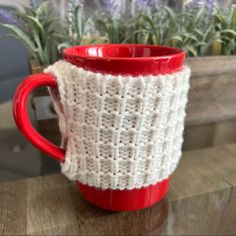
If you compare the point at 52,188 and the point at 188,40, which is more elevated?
the point at 188,40

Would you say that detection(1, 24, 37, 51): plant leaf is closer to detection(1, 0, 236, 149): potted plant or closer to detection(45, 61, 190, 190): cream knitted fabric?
detection(1, 0, 236, 149): potted plant

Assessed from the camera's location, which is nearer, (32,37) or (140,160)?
(140,160)

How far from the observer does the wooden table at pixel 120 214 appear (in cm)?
28

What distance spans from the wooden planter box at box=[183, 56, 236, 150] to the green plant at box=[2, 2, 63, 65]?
0.20 meters

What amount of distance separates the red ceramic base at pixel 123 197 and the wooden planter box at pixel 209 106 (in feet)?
0.45

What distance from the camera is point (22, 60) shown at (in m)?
0.51

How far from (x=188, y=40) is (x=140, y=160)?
0.26 meters

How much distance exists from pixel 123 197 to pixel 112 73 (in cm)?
12

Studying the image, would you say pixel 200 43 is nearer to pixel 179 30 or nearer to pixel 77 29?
pixel 179 30

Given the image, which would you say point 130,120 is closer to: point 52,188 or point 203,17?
point 52,188

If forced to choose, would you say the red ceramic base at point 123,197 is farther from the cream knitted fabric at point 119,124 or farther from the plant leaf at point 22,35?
the plant leaf at point 22,35

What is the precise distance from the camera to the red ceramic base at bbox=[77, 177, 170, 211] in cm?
28

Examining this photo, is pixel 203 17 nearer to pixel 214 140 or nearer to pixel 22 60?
pixel 214 140

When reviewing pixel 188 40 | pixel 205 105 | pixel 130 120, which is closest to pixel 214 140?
pixel 205 105
